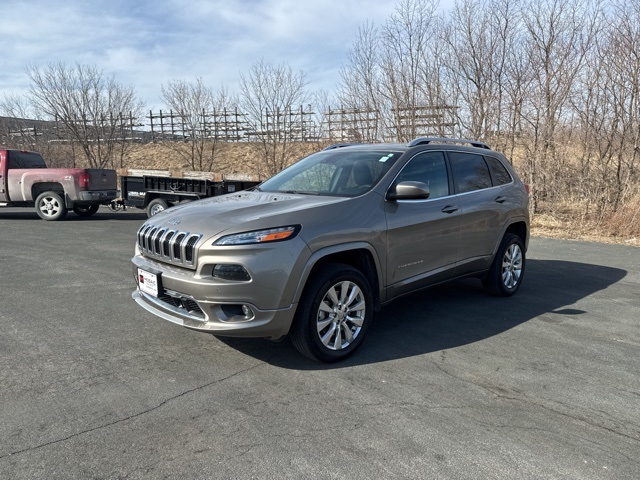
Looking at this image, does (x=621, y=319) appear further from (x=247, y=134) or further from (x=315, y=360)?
(x=247, y=134)

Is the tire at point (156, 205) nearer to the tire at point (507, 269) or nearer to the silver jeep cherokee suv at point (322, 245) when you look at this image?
the silver jeep cherokee suv at point (322, 245)

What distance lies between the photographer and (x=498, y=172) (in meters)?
5.94

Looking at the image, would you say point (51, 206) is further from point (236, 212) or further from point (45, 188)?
point (236, 212)

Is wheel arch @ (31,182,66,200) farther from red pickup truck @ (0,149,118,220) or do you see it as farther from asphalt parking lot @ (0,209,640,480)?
asphalt parking lot @ (0,209,640,480)

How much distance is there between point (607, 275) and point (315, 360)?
5.56 meters

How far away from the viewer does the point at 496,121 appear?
14.0 m

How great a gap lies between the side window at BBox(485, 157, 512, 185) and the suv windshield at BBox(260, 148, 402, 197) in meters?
1.76

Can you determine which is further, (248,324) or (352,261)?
(352,261)

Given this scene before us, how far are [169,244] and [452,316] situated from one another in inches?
119

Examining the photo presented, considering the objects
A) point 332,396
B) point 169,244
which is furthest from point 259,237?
point 332,396

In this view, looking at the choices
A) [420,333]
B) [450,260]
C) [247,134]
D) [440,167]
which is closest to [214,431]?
[420,333]

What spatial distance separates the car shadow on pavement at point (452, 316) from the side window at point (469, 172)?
1299 millimetres

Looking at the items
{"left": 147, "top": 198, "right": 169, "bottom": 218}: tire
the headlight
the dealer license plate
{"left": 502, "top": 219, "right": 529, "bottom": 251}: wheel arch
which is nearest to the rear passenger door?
{"left": 502, "top": 219, "right": 529, "bottom": 251}: wheel arch

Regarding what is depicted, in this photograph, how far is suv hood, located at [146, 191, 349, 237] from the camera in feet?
11.6
